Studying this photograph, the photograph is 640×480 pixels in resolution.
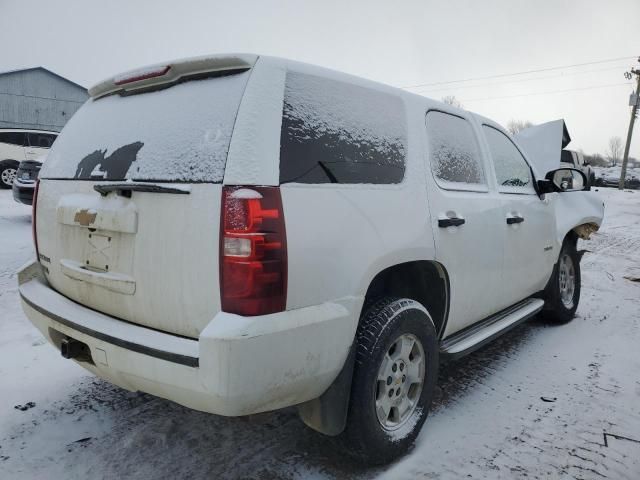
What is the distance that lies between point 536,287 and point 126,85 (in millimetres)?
3457

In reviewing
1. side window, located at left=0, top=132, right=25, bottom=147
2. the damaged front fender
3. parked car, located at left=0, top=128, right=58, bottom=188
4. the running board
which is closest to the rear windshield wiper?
the running board

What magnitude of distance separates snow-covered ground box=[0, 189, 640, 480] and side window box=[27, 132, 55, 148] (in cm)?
1087

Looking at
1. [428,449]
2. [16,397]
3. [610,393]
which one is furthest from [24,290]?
[610,393]

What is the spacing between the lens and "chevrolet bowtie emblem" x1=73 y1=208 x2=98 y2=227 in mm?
2051

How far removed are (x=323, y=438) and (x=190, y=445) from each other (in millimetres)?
707

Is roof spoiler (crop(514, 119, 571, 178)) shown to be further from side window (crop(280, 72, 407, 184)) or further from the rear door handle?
side window (crop(280, 72, 407, 184))

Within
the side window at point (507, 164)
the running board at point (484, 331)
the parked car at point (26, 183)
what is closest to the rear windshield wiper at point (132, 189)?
the running board at point (484, 331)

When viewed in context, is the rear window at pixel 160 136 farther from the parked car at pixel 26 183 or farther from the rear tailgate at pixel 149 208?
the parked car at pixel 26 183

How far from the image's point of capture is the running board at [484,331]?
8.95 feet

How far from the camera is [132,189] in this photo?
1.89 metres

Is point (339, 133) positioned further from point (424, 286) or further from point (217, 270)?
point (424, 286)

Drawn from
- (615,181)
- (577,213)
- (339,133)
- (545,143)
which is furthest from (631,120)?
(339,133)

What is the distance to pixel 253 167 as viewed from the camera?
5.67 ft

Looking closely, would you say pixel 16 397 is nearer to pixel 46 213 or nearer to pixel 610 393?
pixel 46 213
